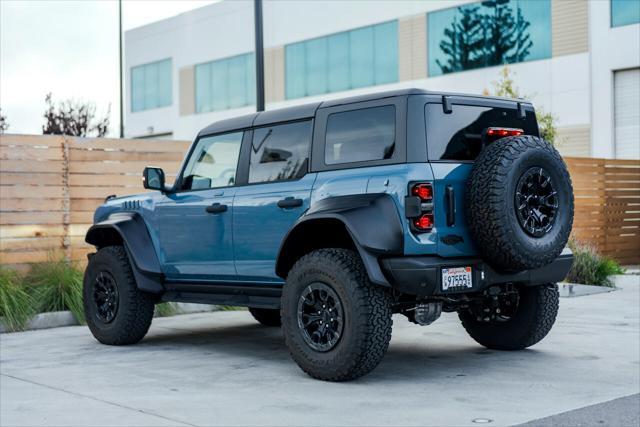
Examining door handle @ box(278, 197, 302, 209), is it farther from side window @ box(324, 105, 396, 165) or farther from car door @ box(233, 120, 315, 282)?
side window @ box(324, 105, 396, 165)

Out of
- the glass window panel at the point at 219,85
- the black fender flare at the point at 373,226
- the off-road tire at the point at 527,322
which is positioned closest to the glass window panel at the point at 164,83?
the glass window panel at the point at 219,85

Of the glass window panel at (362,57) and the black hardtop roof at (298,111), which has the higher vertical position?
the glass window panel at (362,57)

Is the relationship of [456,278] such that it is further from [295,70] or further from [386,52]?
[295,70]

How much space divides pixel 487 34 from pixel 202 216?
24049mm

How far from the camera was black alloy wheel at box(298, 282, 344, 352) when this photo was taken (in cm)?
711

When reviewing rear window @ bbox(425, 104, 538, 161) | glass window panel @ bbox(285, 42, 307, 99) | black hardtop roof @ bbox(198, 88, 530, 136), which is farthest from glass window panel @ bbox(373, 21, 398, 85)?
rear window @ bbox(425, 104, 538, 161)

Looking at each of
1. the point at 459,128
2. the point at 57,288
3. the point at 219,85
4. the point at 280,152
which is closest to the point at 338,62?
the point at 219,85

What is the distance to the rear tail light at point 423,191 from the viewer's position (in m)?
6.83

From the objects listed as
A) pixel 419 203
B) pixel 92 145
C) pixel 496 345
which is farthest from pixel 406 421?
pixel 92 145

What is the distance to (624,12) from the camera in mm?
27234

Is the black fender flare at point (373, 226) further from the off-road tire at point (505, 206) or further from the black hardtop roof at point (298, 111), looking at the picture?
the black hardtop roof at point (298, 111)

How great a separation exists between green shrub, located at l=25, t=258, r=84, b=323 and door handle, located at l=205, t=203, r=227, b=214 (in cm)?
322

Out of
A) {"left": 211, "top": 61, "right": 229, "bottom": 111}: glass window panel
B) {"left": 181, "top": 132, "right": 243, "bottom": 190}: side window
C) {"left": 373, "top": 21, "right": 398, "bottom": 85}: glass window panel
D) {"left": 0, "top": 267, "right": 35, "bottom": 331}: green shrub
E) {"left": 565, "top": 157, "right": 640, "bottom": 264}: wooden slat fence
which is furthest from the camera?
{"left": 211, "top": 61, "right": 229, "bottom": 111}: glass window panel

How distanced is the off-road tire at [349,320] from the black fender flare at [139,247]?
2.30 metres
